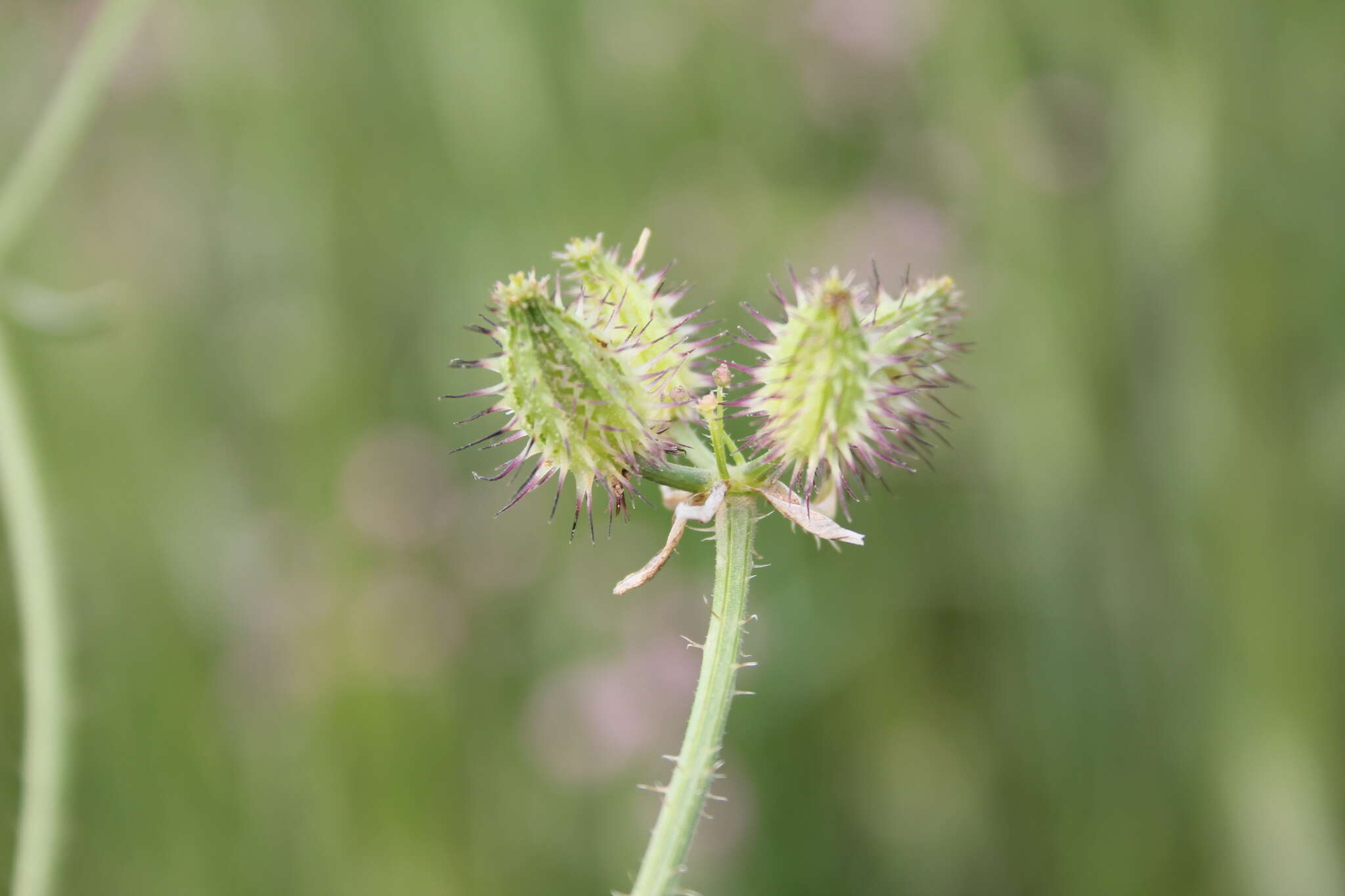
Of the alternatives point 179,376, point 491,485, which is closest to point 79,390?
point 179,376

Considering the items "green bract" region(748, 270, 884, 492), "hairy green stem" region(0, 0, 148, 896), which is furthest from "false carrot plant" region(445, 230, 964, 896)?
"hairy green stem" region(0, 0, 148, 896)

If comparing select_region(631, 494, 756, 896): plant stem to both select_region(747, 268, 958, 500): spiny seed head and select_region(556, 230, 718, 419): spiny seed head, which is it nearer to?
select_region(747, 268, 958, 500): spiny seed head

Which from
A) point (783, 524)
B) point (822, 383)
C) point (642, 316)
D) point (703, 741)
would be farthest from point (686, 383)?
point (783, 524)

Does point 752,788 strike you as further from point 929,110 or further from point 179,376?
point 179,376

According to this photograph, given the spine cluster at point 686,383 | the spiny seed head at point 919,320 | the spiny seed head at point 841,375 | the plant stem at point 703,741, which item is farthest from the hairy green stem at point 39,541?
the spiny seed head at point 919,320

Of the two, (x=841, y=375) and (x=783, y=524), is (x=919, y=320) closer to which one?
(x=841, y=375)

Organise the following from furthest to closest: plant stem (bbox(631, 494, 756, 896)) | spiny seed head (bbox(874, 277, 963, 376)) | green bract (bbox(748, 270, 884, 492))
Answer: spiny seed head (bbox(874, 277, 963, 376)) → green bract (bbox(748, 270, 884, 492)) → plant stem (bbox(631, 494, 756, 896))

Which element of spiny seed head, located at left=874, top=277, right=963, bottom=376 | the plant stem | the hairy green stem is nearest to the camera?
the plant stem

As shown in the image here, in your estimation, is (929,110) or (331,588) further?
(929,110)
